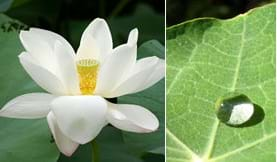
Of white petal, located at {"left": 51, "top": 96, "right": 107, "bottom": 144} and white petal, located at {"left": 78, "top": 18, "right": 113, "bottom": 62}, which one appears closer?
white petal, located at {"left": 51, "top": 96, "right": 107, "bottom": 144}

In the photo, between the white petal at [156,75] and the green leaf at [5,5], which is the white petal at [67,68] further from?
the green leaf at [5,5]

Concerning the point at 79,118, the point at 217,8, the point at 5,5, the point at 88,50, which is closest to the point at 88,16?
the point at 5,5

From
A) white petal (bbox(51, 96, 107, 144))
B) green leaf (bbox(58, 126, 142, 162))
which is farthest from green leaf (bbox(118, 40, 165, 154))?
white petal (bbox(51, 96, 107, 144))

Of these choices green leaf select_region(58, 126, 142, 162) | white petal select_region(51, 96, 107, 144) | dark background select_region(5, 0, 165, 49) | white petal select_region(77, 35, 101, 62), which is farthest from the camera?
dark background select_region(5, 0, 165, 49)

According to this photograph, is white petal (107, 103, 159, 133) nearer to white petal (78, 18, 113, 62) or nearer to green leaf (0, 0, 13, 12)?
white petal (78, 18, 113, 62)

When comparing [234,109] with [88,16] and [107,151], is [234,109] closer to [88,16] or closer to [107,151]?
[107,151]

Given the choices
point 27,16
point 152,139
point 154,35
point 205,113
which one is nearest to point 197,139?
point 205,113

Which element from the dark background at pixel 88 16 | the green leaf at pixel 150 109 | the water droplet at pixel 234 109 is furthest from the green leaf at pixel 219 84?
the dark background at pixel 88 16
